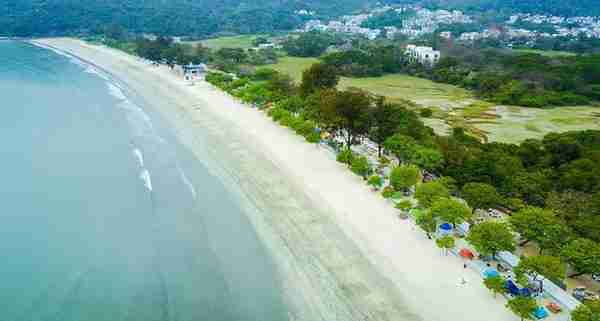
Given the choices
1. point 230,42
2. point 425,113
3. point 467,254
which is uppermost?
point 230,42

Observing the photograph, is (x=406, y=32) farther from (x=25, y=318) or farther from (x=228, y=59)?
(x=25, y=318)

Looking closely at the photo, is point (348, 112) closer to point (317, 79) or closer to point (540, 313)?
point (317, 79)

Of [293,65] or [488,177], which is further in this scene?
[293,65]

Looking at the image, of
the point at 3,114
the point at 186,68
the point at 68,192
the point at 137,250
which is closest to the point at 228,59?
the point at 186,68

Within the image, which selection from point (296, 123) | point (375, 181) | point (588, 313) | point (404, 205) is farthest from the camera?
point (296, 123)

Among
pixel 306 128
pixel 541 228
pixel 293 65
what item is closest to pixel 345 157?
pixel 306 128
